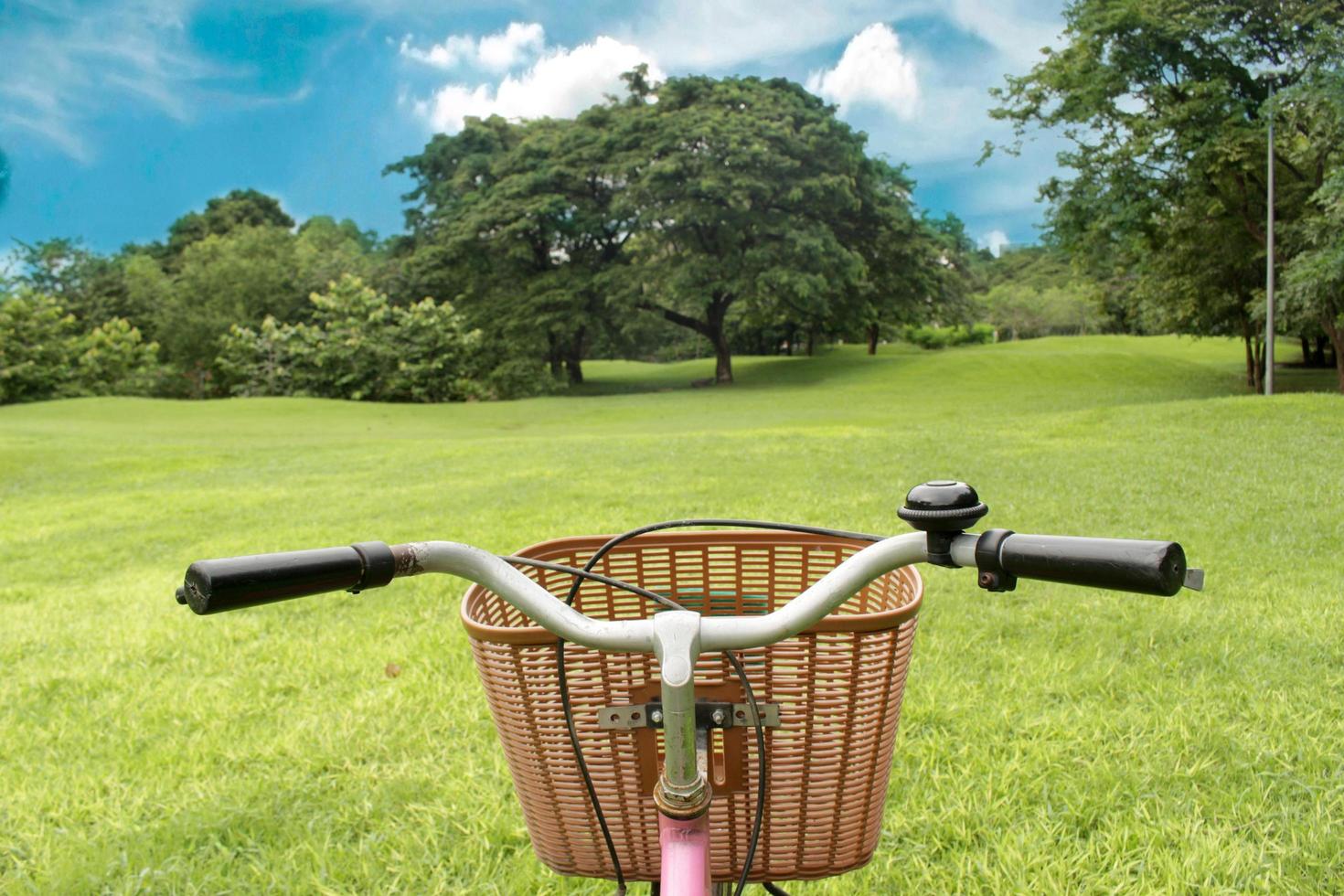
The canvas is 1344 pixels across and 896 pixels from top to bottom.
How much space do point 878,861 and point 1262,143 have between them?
17670mm

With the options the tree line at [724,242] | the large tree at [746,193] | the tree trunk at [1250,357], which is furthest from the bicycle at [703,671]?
the tree trunk at [1250,357]

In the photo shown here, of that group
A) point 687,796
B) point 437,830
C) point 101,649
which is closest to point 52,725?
point 101,649

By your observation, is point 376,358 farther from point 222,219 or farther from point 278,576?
point 222,219

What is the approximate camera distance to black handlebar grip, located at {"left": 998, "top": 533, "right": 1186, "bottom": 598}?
80 cm

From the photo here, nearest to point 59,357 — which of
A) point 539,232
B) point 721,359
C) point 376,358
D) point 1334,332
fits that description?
point 376,358

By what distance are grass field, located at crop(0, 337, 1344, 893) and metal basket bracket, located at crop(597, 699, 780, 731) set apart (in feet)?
3.25

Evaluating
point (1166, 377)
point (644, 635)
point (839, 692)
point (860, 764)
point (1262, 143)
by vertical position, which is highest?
point (1262, 143)

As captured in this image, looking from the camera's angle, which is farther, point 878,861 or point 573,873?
point 878,861

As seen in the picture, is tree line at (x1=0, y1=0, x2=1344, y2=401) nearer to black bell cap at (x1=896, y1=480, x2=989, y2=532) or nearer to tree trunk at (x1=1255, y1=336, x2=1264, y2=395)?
tree trunk at (x1=1255, y1=336, x2=1264, y2=395)

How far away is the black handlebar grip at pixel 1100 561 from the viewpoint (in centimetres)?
80

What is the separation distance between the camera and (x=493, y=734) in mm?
2609

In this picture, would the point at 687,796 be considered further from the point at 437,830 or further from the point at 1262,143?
the point at 1262,143

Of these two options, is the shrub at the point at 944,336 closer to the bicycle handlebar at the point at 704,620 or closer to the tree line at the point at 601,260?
the tree line at the point at 601,260

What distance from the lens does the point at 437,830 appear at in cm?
212
